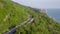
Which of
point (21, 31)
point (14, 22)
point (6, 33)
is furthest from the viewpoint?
point (14, 22)

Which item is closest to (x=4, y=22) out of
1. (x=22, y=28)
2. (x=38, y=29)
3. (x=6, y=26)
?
(x=6, y=26)

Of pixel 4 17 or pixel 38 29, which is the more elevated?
pixel 4 17

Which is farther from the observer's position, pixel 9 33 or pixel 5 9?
pixel 5 9

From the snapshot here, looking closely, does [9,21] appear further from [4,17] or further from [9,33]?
[9,33]

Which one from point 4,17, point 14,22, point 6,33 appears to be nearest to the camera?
point 6,33

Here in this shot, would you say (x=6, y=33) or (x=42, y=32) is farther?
(x=42, y=32)

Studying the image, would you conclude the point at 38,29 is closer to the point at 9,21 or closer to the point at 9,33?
the point at 9,21

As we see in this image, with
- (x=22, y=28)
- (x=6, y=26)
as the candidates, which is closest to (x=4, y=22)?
(x=6, y=26)

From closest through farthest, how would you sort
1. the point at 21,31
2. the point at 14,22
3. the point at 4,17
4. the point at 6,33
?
the point at 6,33 < the point at 21,31 < the point at 4,17 < the point at 14,22

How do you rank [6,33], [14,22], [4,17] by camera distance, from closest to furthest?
[6,33] < [4,17] < [14,22]
